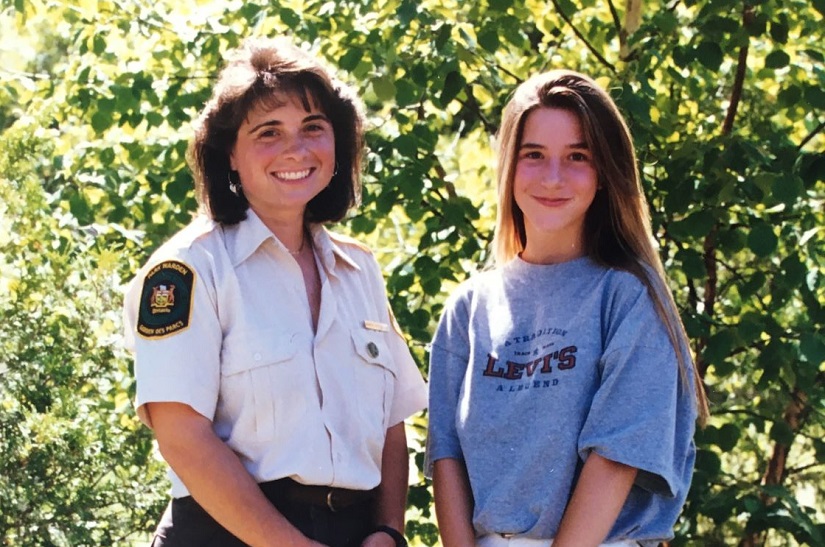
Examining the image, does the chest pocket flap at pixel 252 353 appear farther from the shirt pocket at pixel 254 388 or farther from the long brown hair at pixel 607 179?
the long brown hair at pixel 607 179

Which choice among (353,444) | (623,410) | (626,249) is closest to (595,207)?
(626,249)

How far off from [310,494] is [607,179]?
35.2 inches

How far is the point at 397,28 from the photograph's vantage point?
3.86m

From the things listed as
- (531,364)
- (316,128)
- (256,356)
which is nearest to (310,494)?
(256,356)

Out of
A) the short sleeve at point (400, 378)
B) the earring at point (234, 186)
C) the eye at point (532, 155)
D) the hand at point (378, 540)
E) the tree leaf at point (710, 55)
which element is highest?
the tree leaf at point (710, 55)

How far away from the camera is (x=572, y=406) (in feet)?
8.21

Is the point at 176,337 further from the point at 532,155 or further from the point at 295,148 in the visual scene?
the point at 532,155

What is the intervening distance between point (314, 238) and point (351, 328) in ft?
0.82

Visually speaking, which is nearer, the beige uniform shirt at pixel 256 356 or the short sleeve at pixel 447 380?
the beige uniform shirt at pixel 256 356

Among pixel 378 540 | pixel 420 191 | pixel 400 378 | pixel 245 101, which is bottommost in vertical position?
pixel 378 540

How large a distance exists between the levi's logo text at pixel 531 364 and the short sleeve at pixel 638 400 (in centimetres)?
8

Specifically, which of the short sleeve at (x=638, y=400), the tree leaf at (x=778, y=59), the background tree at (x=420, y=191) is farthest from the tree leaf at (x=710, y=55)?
the short sleeve at (x=638, y=400)

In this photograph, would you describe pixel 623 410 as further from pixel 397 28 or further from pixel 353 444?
pixel 397 28

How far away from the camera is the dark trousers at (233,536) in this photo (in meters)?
2.53
